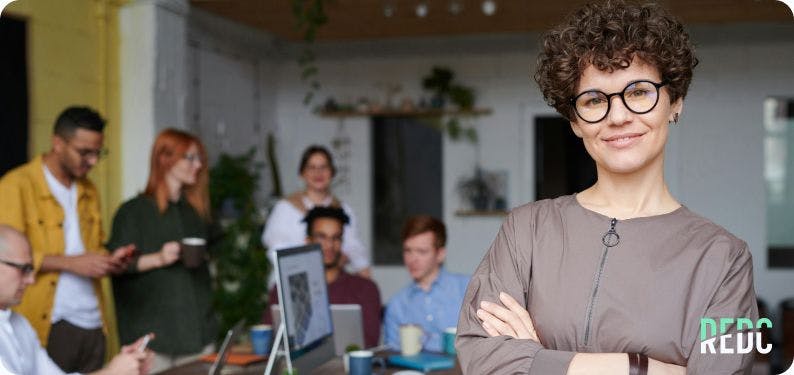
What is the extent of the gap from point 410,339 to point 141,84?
2.80m

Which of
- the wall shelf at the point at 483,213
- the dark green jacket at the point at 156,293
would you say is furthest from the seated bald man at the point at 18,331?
the wall shelf at the point at 483,213

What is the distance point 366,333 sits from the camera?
3.56 metres

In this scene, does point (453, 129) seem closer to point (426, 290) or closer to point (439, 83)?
point (439, 83)

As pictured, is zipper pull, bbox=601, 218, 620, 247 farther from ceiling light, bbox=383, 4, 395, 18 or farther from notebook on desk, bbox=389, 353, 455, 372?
ceiling light, bbox=383, 4, 395, 18

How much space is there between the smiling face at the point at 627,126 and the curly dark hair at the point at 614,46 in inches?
0.6

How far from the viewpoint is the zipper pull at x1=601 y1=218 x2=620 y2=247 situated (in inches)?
56.0

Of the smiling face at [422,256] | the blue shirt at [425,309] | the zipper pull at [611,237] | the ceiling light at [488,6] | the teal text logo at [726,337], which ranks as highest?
the ceiling light at [488,6]

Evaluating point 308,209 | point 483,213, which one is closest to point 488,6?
point 483,213

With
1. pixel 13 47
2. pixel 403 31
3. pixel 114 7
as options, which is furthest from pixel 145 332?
pixel 403 31

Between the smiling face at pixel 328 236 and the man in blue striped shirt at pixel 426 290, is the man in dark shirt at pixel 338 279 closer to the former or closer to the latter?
the smiling face at pixel 328 236

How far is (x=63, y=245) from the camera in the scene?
3211mm

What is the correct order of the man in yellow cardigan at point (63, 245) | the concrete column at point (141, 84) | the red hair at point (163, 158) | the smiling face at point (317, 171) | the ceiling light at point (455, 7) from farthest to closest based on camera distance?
the ceiling light at point (455, 7) → the concrete column at point (141, 84) → the smiling face at point (317, 171) → the red hair at point (163, 158) → the man in yellow cardigan at point (63, 245)

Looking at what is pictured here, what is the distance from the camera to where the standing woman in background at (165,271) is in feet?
11.1

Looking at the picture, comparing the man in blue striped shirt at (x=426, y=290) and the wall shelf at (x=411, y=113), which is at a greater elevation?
the wall shelf at (x=411, y=113)
